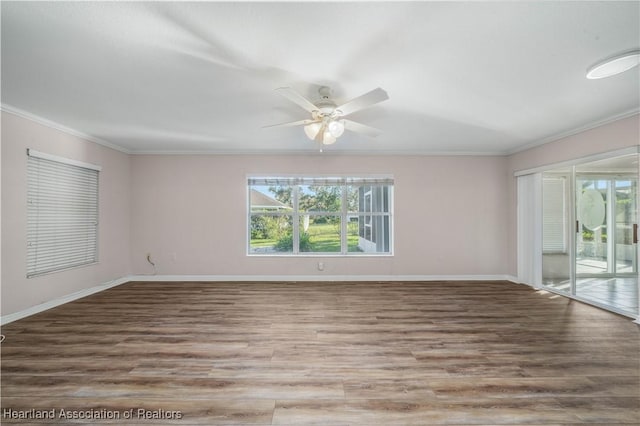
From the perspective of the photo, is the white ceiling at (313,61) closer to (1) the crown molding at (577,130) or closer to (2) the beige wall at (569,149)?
(1) the crown molding at (577,130)

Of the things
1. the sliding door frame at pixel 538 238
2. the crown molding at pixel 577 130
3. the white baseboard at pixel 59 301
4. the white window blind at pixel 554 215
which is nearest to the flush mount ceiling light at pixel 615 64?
the crown molding at pixel 577 130

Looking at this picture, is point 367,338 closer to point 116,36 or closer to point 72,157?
point 116,36

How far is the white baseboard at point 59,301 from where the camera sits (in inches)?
118

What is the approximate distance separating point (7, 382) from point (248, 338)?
1669 mm

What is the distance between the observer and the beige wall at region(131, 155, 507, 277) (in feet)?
16.3

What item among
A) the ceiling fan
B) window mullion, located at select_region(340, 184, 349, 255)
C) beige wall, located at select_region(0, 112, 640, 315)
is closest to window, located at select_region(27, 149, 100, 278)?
beige wall, located at select_region(0, 112, 640, 315)

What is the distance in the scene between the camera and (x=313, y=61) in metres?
2.02

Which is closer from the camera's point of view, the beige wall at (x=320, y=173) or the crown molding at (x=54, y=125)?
the crown molding at (x=54, y=125)

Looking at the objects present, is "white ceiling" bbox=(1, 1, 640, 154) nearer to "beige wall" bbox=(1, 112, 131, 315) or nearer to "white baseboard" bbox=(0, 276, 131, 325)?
"beige wall" bbox=(1, 112, 131, 315)

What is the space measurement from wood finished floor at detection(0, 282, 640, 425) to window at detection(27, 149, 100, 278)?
0.69m

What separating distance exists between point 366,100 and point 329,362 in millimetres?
2124

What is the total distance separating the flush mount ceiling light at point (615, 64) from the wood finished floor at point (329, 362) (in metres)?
2.29

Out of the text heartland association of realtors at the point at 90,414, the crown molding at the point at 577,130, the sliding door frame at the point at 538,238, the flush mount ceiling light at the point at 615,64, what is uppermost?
the crown molding at the point at 577,130

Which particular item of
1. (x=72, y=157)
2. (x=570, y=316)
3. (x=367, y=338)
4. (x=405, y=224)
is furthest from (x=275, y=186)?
(x=570, y=316)
